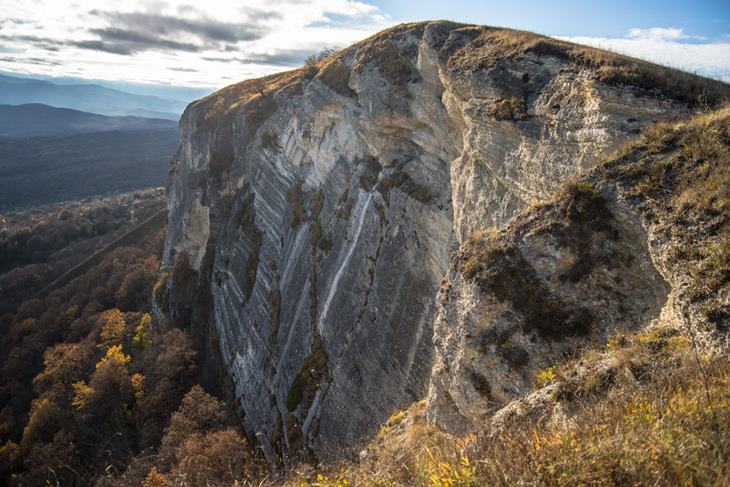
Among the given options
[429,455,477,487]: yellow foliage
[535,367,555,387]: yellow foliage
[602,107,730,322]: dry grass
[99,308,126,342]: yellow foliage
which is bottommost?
[99,308,126,342]: yellow foliage

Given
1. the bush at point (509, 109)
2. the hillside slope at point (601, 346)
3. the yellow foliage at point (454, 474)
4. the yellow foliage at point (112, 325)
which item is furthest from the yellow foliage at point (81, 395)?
the yellow foliage at point (454, 474)

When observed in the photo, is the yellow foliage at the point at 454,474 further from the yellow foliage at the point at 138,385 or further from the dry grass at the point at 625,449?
the yellow foliage at the point at 138,385

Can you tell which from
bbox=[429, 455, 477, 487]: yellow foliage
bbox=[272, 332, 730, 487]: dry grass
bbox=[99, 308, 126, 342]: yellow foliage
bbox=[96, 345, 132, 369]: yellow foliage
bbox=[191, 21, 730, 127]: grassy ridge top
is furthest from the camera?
bbox=[99, 308, 126, 342]: yellow foliage

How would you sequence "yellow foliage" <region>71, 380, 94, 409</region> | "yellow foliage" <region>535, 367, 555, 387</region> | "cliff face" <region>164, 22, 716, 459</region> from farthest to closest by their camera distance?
1. "yellow foliage" <region>71, 380, 94, 409</region>
2. "cliff face" <region>164, 22, 716, 459</region>
3. "yellow foliage" <region>535, 367, 555, 387</region>

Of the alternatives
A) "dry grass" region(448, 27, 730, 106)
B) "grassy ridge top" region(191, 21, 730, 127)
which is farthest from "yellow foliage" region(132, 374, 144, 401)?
"dry grass" region(448, 27, 730, 106)

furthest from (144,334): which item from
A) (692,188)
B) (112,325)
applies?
(692,188)

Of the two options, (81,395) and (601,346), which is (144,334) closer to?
(81,395)

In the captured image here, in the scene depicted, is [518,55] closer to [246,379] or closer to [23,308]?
[246,379]

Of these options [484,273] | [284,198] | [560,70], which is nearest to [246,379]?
[284,198]

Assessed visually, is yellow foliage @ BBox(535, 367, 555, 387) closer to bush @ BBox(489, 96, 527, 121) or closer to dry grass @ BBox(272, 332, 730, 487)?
dry grass @ BBox(272, 332, 730, 487)
